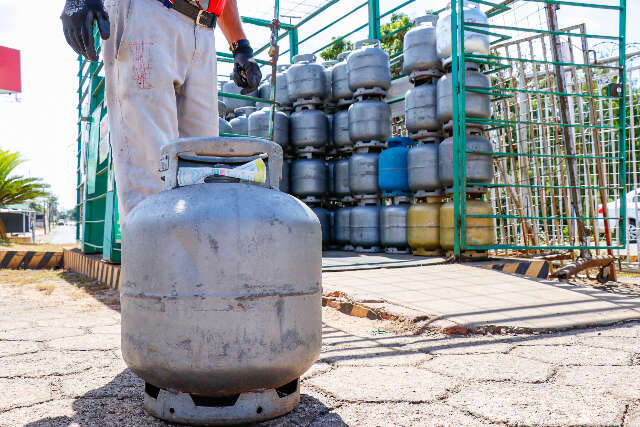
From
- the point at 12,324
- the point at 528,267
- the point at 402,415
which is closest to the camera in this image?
the point at 402,415

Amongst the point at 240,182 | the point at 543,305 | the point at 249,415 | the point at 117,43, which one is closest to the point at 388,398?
the point at 249,415

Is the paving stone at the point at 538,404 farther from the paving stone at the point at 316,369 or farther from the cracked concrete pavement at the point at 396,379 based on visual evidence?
the paving stone at the point at 316,369

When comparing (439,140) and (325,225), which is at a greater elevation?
(439,140)

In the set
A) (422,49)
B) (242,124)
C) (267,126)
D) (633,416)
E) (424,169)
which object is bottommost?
(633,416)

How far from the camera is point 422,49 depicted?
519 cm

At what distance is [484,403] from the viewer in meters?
1.36

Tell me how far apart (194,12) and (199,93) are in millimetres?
282

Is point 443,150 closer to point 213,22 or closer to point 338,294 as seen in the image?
point 338,294

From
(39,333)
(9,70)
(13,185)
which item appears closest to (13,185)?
(13,185)

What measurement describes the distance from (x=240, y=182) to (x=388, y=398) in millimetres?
690

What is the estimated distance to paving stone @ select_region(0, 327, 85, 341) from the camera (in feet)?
7.09

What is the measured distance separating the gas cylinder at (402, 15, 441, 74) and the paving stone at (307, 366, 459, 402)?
4.08 m

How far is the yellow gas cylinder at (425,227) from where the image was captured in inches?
196

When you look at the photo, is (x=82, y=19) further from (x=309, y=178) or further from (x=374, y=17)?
(x=374, y=17)
